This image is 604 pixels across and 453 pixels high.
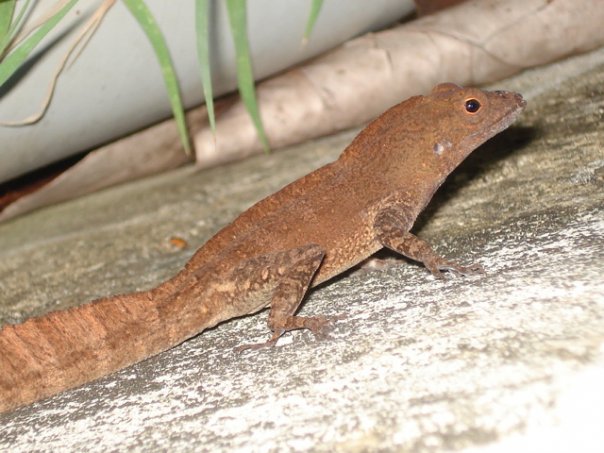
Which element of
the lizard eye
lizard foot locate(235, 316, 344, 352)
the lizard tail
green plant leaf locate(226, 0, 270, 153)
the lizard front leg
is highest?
green plant leaf locate(226, 0, 270, 153)

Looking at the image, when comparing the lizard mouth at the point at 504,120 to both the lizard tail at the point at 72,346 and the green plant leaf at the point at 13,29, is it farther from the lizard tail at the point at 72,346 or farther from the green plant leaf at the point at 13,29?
the green plant leaf at the point at 13,29

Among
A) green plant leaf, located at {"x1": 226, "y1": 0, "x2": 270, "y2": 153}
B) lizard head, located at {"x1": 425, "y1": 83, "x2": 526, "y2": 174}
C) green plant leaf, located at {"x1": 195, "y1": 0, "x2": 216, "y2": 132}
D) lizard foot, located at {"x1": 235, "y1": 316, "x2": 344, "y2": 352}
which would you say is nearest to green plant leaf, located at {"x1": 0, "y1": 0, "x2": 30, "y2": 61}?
green plant leaf, located at {"x1": 195, "y1": 0, "x2": 216, "y2": 132}

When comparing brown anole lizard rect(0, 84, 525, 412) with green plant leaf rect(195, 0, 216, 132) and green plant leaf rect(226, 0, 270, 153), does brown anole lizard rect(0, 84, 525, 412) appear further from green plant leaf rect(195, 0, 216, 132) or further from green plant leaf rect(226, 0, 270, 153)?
green plant leaf rect(226, 0, 270, 153)

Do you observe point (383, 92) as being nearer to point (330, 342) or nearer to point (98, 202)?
point (98, 202)

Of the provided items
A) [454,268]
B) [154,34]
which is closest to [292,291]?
[454,268]

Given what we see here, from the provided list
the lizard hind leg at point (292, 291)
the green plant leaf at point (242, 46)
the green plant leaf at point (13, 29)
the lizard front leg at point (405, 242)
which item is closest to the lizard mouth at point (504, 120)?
the lizard front leg at point (405, 242)

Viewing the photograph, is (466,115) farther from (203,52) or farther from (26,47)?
(26,47)

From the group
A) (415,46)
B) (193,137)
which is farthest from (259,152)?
(415,46)
